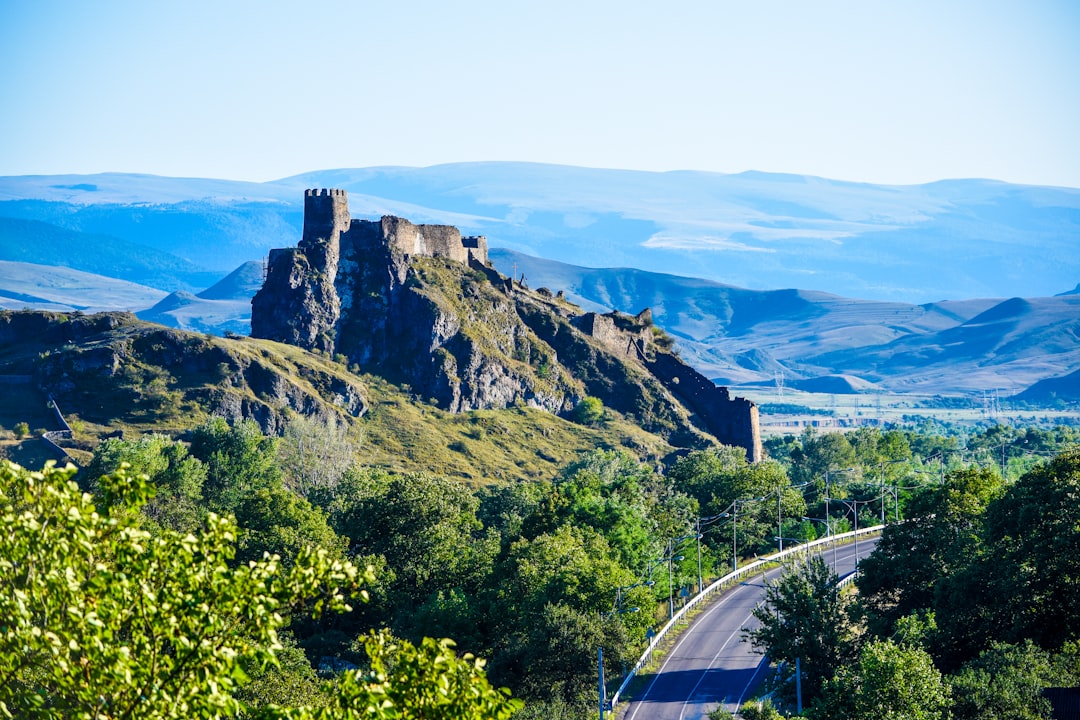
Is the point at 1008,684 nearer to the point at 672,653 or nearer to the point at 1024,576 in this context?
the point at 1024,576

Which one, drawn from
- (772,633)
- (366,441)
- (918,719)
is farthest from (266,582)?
(366,441)

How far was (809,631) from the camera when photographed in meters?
66.9

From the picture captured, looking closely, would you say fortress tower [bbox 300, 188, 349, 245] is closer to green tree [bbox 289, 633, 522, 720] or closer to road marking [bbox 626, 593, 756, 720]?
road marking [bbox 626, 593, 756, 720]

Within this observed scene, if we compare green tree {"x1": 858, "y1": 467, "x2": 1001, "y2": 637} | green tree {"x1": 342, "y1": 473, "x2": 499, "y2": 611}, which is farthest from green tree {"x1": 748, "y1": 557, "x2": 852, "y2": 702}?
green tree {"x1": 342, "y1": 473, "x2": 499, "y2": 611}

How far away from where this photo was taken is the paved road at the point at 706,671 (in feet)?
227

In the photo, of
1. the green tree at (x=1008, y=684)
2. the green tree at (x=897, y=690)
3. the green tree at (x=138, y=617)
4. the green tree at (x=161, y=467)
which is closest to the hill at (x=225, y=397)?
the green tree at (x=161, y=467)

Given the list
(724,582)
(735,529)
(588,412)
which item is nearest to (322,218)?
(588,412)

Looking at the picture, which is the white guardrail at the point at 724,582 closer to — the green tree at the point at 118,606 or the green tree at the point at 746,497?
the green tree at the point at 746,497

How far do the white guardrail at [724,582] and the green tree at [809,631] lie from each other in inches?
310

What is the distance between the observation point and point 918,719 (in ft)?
160

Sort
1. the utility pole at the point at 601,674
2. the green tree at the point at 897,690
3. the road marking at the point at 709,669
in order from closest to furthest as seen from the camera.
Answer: the green tree at the point at 897,690 < the utility pole at the point at 601,674 < the road marking at the point at 709,669

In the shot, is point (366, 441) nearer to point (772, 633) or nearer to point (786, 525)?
point (786, 525)

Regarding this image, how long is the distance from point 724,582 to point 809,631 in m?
32.9

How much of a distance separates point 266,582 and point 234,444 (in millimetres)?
112835
